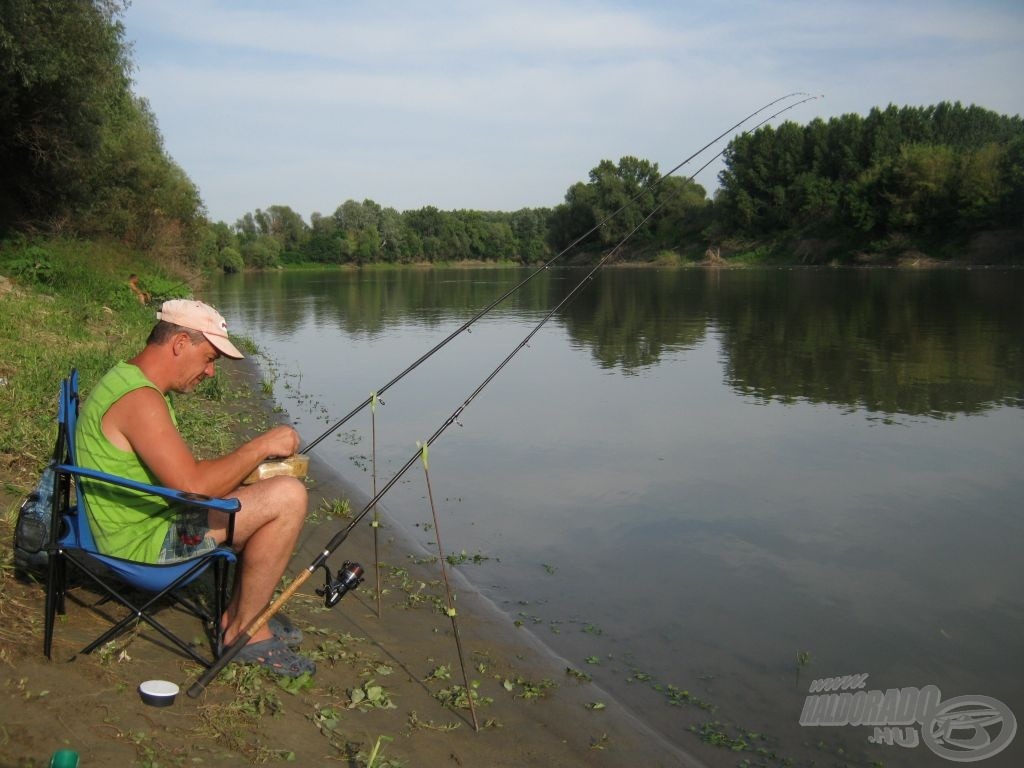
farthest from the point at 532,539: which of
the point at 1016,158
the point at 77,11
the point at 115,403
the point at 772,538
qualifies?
the point at 1016,158

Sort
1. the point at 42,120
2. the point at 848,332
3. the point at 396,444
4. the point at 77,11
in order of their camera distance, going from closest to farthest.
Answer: the point at 396,444
the point at 77,11
the point at 42,120
the point at 848,332

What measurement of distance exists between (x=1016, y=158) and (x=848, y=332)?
41.6 meters

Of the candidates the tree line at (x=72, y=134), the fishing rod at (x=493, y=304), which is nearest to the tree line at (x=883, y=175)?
the tree line at (x=72, y=134)

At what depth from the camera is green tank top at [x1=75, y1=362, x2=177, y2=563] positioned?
335 cm

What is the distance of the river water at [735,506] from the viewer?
4.91 metres

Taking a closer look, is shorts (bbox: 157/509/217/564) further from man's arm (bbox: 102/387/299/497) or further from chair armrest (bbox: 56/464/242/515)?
chair armrest (bbox: 56/464/242/515)

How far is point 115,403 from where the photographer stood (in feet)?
10.9

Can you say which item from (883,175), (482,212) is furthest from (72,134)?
(482,212)

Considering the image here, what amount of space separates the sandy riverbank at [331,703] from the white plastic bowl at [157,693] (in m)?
0.03

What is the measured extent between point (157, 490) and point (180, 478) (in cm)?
15

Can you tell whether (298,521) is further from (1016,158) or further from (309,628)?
(1016,158)

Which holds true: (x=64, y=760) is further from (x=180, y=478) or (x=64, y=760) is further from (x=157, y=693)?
(x=180, y=478)

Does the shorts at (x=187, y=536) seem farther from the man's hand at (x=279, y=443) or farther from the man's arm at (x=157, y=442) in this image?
the man's hand at (x=279, y=443)

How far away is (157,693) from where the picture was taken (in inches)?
126
